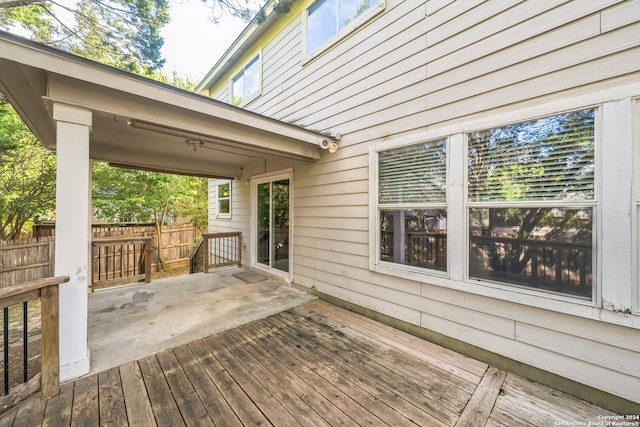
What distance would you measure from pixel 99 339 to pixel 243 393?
2017 mm

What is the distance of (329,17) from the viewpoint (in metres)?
4.16

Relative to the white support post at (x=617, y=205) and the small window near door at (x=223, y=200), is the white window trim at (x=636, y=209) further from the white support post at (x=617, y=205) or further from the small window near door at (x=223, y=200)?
the small window near door at (x=223, y=200)

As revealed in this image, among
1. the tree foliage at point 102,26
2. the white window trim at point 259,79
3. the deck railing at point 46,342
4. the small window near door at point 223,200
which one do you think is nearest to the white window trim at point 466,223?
the deck railing at point 46,342

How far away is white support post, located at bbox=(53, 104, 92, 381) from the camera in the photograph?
2.04 meters

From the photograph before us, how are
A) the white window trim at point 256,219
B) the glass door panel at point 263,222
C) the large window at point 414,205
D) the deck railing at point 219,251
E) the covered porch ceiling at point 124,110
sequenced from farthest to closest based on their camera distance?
the deck railing at point 219,251 < the glass door panel at point 263,222 < the white window trim at point 256,219 < the large window at point 414,205 < the covered porch ceiling at point 124,110

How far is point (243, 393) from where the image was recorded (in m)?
1.98

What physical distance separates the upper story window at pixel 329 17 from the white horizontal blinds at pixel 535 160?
251cm

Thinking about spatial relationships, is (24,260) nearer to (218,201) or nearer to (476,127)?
(218,201)

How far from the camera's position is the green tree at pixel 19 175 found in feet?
18.2

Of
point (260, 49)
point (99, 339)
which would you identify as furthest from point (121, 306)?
point (260, 49)

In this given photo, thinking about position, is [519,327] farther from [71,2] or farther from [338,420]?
[71,2]

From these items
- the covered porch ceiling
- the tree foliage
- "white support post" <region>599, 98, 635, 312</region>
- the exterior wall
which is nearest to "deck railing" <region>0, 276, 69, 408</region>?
the covered porch ceiling

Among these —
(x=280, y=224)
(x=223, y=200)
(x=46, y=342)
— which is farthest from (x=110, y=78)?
→ (x=223, y=200)

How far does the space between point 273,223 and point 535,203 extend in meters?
4.33
